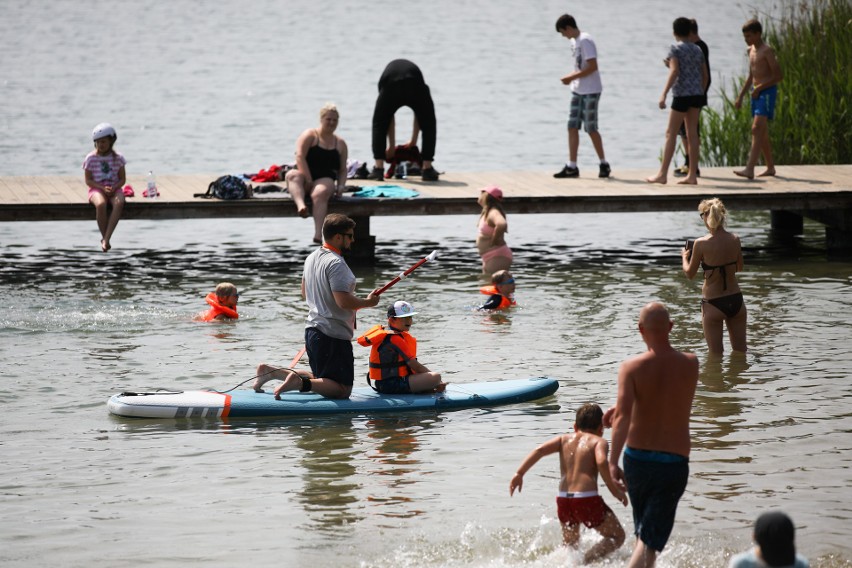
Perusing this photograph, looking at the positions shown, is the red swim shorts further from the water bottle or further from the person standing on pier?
the person standing on pier

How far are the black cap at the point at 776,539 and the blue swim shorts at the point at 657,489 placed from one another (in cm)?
166

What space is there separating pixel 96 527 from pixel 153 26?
194 feet

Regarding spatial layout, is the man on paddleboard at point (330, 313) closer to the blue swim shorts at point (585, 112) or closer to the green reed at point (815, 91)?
the blue swim shorts at point (585, 112)

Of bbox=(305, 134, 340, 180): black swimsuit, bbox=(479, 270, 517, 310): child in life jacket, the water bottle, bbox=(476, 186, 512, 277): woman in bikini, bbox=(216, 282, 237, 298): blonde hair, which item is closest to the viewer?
bbox=(216, 282, 237, 298): blonde hair

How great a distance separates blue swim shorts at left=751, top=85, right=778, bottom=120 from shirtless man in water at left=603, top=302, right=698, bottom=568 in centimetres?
1087

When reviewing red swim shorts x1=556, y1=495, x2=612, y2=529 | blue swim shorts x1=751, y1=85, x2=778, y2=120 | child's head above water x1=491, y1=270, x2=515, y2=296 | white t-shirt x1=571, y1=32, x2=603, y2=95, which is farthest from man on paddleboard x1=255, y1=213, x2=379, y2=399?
blue swim shorts x1=751, y1=85, x2=778, y2=120

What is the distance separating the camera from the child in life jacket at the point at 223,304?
14.1 m

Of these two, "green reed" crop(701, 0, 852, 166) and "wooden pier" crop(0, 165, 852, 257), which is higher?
"green reed" crop(701, 0, 852, 166)

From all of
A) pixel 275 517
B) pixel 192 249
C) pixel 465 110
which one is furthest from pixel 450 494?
pixel 465 110

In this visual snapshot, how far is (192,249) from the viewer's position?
19562mm

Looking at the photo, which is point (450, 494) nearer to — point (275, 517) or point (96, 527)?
point (275, 517)

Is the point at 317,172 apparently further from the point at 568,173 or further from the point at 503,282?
the point at 568,173

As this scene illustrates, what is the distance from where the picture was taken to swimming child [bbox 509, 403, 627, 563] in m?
7.33

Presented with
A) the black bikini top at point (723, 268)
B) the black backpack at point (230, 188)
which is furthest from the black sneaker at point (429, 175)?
the black bikini top at point (723, 268)
